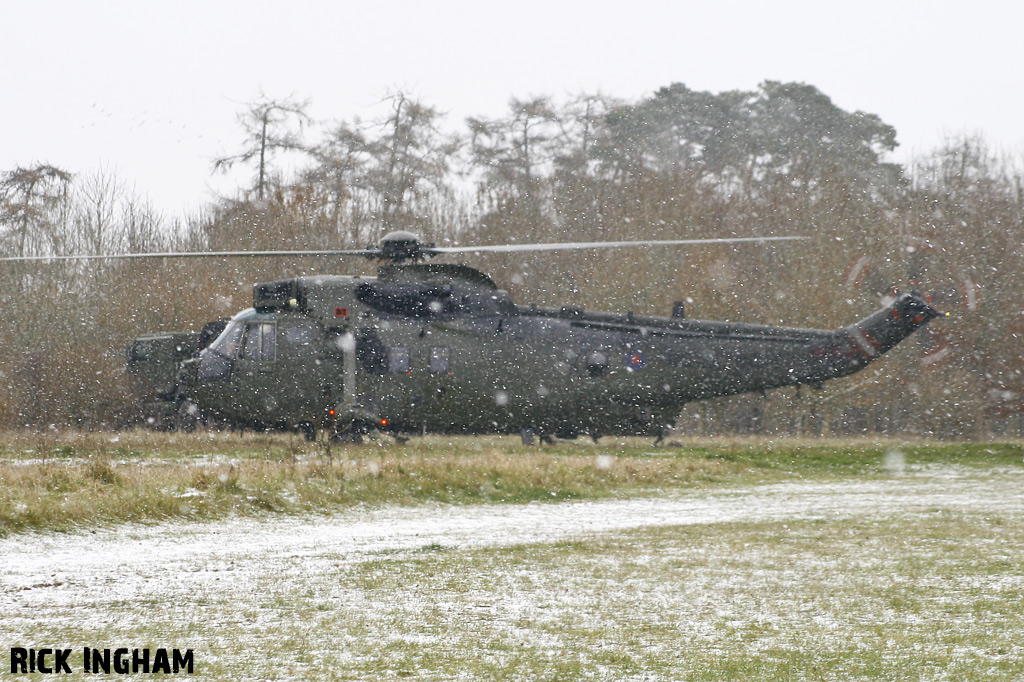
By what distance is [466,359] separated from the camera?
18891 mm

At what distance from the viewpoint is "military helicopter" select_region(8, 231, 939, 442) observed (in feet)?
61.3

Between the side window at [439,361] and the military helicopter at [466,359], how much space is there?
0.06ft

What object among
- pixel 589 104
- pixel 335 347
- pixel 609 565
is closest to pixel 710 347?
pixel 335 347

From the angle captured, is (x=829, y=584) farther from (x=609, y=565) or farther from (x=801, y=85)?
(x=801, y=85)

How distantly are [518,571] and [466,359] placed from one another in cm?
1140

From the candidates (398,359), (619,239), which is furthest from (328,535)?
(619,239)

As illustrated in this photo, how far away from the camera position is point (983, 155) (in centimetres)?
3959

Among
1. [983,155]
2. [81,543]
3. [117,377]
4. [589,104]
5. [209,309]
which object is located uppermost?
[589,104]

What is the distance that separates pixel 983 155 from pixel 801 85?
16.9 metres

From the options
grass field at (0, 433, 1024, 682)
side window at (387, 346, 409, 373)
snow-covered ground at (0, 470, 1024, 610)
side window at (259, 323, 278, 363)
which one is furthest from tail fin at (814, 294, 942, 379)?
side window at (259, 323, 278, 363)

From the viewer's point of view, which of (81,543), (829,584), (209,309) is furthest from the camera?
(209,309)

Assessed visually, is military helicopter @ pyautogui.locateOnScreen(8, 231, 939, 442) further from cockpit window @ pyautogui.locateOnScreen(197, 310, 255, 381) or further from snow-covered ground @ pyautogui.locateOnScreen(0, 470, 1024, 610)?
snow-covered ground @ pyautogui.locateOnScreen(0, 470, 1024, 610)

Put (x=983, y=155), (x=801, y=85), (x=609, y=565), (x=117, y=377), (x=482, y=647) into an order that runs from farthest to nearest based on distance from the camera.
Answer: (x=801, y=85)
(x=983, y=155)
(x=117, y=377)
(x=609, y=565)
(x=482, y=647)

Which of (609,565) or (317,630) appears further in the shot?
(609,565)
